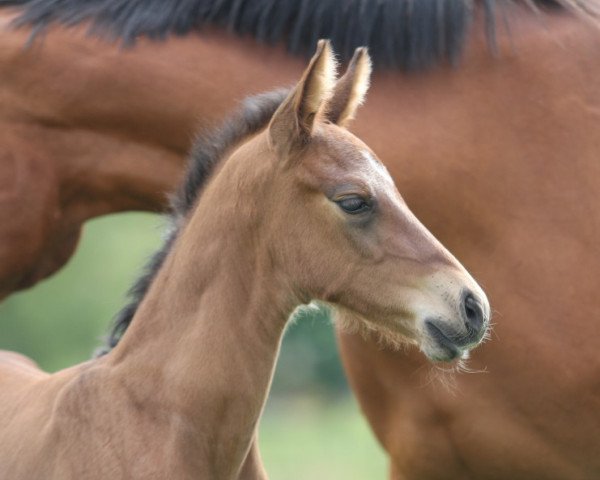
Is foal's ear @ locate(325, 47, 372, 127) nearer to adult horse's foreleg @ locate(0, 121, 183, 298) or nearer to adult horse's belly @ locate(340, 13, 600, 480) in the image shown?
adult horse's belly @ locate(340, 13, 600, 480)

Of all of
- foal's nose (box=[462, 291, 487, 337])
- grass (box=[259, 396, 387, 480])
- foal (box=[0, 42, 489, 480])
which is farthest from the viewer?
grass (box=[259, 396, 387, 480])

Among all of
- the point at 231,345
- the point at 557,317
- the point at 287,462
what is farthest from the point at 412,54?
the point at 287,462

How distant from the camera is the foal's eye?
11.3ft

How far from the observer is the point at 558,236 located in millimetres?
4113

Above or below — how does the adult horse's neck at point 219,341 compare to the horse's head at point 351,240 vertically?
below

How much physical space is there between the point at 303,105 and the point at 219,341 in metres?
0.68

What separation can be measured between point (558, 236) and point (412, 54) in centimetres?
73

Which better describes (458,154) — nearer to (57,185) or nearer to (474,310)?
(474,310)

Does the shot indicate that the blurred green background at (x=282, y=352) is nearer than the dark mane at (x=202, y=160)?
No

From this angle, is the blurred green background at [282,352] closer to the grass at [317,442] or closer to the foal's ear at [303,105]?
the grass at [317,442]

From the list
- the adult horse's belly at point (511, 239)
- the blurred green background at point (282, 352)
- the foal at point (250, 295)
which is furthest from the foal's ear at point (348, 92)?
the blurred green background at point (282, 352)

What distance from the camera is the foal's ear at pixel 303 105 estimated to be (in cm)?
341

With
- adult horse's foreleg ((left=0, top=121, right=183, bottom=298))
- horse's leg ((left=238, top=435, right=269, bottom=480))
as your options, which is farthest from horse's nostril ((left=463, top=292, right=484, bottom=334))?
adult horse's foreleg ((left=0, top=121, right=183, bottom=298))

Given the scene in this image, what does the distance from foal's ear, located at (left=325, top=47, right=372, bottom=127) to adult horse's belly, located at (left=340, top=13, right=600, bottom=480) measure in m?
0.45
